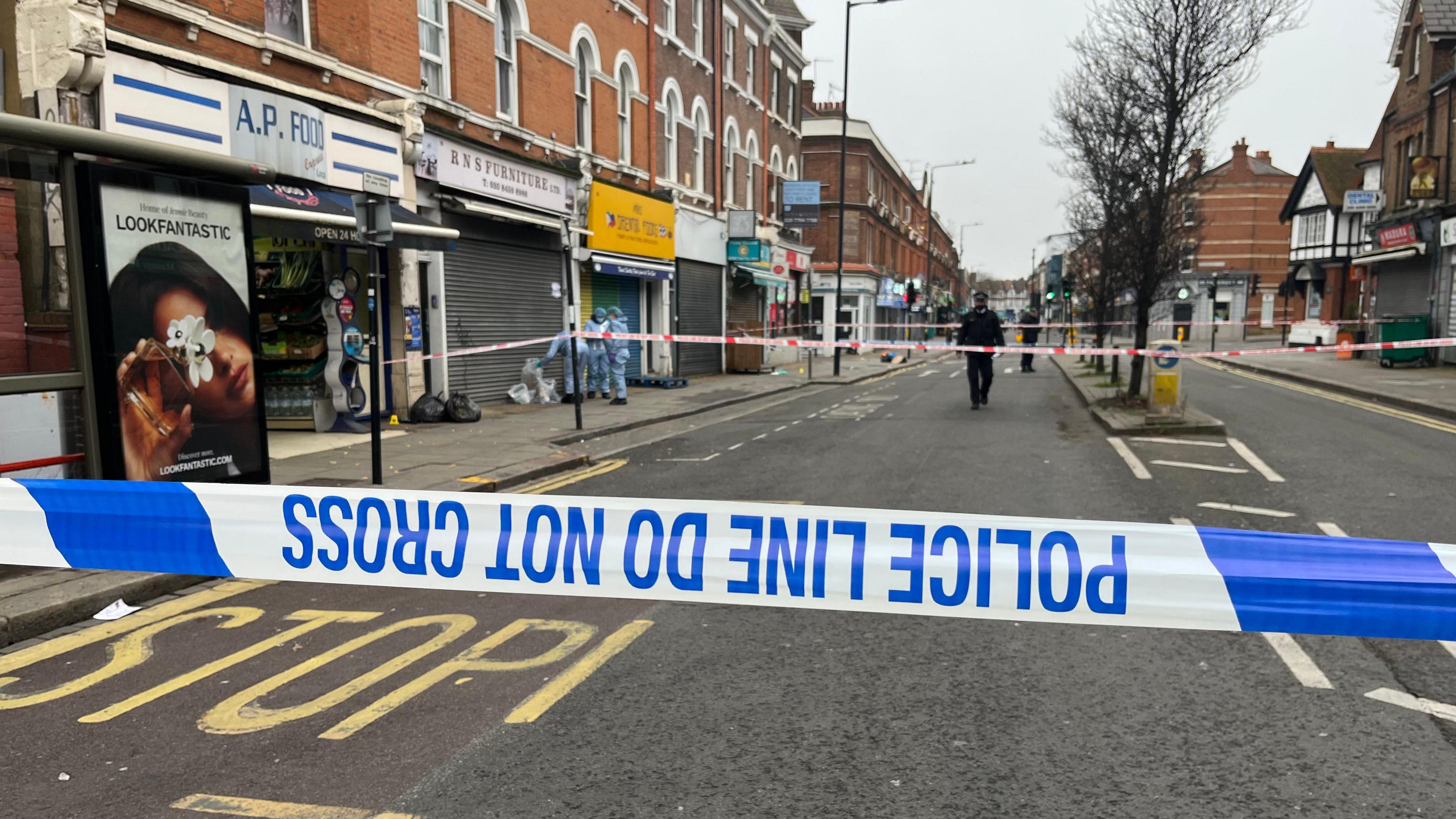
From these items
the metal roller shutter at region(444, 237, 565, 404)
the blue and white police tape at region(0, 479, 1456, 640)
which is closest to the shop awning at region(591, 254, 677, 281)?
the metal roller shutter at region(444, 237, 565, 404)

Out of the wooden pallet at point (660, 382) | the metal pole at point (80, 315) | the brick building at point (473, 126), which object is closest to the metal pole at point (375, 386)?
the metal pole at point (80, 315)

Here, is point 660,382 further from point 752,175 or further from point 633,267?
point 752,175

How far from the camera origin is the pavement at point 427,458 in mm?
5207

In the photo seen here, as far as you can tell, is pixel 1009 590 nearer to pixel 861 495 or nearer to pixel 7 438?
pixel 861 495

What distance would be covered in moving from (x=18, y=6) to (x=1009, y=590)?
10.6 meters

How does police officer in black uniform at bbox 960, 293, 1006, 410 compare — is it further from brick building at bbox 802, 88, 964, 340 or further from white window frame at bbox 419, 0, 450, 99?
brick building at bbox 802, 88, 964, 340

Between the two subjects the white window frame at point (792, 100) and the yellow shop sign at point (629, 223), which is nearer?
the yellow shop sign at point (629, 223)

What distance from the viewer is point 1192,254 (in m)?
17.6

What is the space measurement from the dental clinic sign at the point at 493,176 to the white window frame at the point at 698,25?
887cm

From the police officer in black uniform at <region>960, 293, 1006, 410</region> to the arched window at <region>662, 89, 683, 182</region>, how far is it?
1051 cm

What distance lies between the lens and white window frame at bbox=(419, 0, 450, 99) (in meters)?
14.6

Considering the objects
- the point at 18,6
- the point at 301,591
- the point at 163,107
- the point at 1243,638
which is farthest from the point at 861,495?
the point at 18,6

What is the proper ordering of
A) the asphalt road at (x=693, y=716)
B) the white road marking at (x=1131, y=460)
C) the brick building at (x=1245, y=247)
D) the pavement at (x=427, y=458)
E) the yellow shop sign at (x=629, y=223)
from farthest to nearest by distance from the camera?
the brick building at (x=1245, y=247)
the yellow shop sign at (x=629, y=223)
the white road marking at (x=1131, y=460)
the pavement at (x=427, y=458)
the asphalt road at (x=693, y=716)

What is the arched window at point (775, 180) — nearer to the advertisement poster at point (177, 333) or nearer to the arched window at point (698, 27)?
the arched window at point (698, 27)
